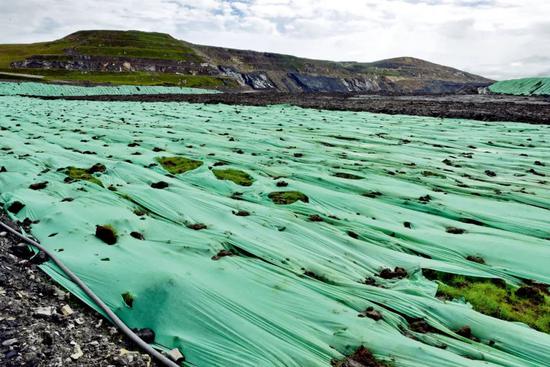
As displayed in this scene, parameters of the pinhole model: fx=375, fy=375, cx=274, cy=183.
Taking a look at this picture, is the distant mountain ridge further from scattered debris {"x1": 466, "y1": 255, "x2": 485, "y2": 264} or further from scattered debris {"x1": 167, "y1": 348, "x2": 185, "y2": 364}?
scattered debris {"x1": 167, "y1": 348, "x2": 185, "y2": 364}

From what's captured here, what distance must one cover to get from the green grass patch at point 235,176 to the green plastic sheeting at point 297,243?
6.7 inches

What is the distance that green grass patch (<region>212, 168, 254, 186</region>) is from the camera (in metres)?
7.16

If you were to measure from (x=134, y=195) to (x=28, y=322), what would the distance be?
2.82 metres

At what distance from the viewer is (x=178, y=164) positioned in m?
8.42

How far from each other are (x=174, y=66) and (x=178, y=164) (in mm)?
75446

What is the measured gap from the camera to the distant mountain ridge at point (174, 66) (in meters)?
69.2

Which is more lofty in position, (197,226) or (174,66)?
(174,66)

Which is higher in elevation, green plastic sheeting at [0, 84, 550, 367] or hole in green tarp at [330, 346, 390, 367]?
green plastic sheeting at [0, 84, 550, 367]

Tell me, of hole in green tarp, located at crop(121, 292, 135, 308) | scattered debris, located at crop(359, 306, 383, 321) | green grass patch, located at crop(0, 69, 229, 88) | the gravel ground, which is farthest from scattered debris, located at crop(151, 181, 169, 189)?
green grass patch, located at crop(0, 69, 229, 88)

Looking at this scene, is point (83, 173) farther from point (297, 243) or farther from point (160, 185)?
point (297, 243)

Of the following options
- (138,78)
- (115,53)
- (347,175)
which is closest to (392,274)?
(347,175)

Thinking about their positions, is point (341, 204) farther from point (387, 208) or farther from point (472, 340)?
point (472, 340)

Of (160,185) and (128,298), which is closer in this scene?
(128,298)

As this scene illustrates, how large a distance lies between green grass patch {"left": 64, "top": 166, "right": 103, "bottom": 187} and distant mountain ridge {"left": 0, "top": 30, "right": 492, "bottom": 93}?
5711cm
